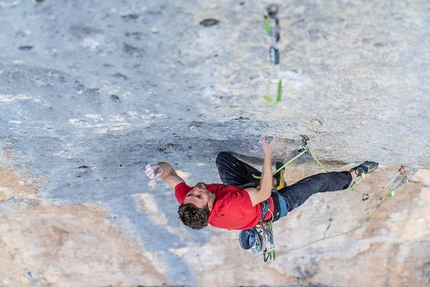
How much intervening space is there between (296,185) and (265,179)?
59cm

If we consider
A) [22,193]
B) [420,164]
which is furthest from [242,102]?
[22,193]

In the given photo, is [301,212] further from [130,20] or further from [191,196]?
[130,20]

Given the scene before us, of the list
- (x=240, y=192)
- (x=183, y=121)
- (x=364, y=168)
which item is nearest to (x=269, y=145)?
(x=240, y=192)

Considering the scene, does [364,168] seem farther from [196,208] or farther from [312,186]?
[196,208]

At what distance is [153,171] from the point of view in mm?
2912

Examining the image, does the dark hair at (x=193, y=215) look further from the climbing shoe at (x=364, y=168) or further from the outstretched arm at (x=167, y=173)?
the climbing shoe at (x=364, y=168)

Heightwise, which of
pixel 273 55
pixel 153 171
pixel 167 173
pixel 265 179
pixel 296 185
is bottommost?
pixel 296 185

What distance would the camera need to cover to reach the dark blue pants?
3.14m

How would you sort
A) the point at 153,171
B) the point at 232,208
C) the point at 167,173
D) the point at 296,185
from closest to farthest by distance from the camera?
the point at 232,208 → the point at 153,171 → the point at 167,173 → the point at 296,185

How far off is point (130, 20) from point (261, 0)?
0.50 metres

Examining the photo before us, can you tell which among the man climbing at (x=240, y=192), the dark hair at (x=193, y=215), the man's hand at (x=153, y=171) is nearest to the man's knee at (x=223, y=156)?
the man climbing at (x=240, y=192)

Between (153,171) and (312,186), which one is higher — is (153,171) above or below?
above

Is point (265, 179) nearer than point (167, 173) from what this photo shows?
Yes

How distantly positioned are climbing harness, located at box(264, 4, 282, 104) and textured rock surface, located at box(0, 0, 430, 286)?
3 cm
